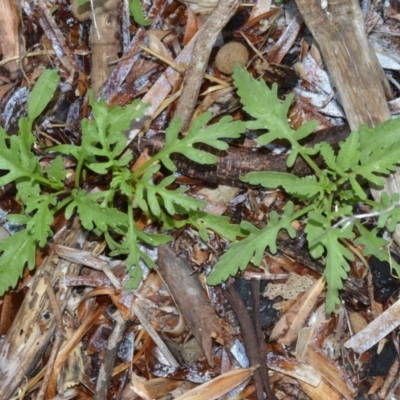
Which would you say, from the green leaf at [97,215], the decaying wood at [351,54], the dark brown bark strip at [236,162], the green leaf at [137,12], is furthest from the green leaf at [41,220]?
the decaying wood at [351,54]

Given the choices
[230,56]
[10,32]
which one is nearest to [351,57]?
[230,56]

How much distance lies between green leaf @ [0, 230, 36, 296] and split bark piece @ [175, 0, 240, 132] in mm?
1044

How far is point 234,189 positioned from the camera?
11.7 feet

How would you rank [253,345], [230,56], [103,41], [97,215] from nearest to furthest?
[97,215] → [253,345] → [230,56] → [103,41]

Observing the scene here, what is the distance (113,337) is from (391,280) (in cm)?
152

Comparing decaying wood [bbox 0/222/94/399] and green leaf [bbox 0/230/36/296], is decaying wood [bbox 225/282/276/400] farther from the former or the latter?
green leaf [bbox 0/230/36/296]

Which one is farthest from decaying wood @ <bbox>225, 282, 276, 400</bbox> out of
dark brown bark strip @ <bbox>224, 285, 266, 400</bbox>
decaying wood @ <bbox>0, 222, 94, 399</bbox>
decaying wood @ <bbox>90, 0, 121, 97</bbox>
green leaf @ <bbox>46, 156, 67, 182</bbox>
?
decaying wood @ <bbox>90, 0, 121, 97</bbox>

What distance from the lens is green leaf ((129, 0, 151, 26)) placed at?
3586 millimetres

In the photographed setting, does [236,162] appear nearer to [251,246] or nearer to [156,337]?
[251,246]

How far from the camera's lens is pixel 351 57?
328cm

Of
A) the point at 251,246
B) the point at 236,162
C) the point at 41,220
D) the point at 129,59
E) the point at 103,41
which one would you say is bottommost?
the point at 251,246

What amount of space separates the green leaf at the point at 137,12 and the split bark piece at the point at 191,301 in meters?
1.29

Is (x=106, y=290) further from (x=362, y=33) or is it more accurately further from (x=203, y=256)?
(x=362, y=33)

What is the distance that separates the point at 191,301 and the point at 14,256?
0.97 metres
